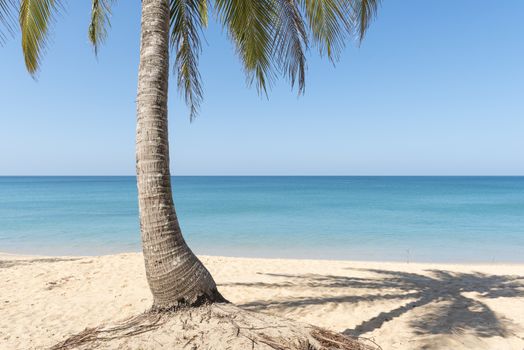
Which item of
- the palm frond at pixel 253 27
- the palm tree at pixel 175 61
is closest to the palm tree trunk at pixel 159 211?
the palm tree at pixel 175 61

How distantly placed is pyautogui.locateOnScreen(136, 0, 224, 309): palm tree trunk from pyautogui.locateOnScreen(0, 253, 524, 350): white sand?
2597mm

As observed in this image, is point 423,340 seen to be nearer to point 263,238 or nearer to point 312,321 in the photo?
point 312,321

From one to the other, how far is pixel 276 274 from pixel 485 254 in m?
12.3

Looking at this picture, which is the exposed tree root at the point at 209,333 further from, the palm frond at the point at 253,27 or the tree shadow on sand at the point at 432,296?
the palm frond at the point at 253,27

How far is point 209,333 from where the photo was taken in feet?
10.3

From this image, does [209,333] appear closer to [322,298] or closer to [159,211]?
[159,211]

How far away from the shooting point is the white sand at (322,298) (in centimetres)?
490

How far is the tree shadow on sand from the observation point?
509 cm

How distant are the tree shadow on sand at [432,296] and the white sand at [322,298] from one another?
2 centimetres

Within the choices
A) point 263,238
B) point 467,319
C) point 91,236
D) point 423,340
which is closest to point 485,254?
point 263,238

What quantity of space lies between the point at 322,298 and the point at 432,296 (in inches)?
87.4

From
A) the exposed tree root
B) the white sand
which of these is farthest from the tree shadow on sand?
the exposed tree root

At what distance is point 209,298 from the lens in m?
3.56

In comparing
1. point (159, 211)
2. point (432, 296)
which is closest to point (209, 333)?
point (159, 211)
